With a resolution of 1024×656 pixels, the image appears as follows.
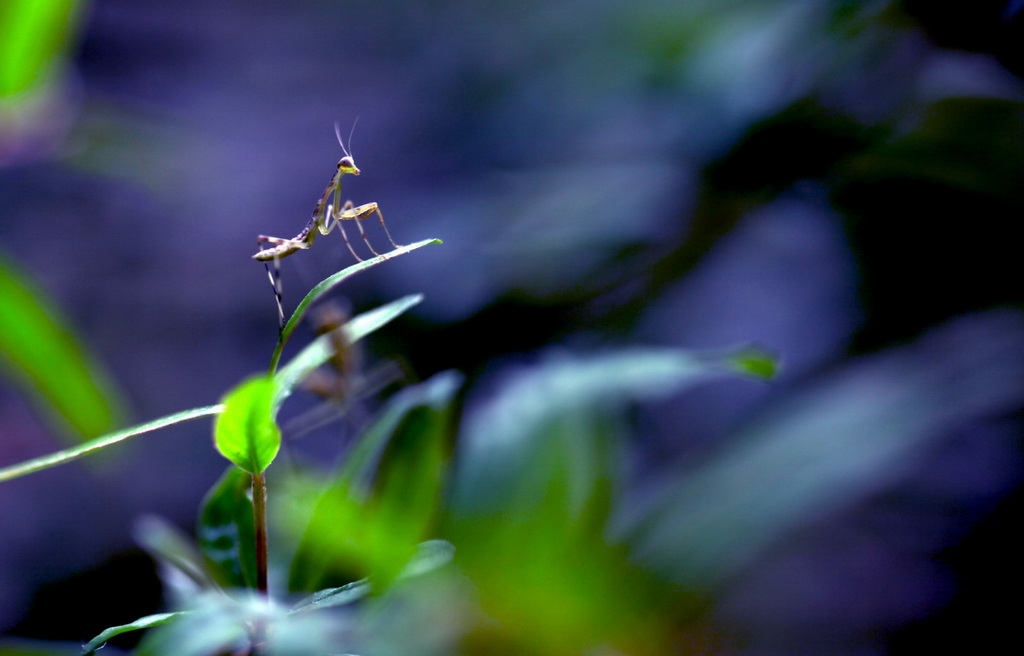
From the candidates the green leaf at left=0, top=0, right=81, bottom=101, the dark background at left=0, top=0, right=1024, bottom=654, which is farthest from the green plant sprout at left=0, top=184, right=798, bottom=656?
the green leaf at left=0, top=0, right=81, bottom=101

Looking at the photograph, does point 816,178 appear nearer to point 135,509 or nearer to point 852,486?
point 852,486

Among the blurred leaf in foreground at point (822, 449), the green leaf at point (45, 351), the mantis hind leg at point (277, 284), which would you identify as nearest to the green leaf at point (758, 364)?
the blurred leaf in foreground at point (822, 449)

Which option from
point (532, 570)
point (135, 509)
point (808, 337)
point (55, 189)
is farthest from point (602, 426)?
point (55, 189)

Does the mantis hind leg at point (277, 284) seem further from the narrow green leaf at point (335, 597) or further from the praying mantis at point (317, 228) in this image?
the narrow green leaf at point (335, 597)

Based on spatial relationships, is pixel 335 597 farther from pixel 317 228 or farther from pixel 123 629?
pixel 317 228

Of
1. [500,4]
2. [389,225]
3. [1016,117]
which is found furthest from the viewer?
[389,225]

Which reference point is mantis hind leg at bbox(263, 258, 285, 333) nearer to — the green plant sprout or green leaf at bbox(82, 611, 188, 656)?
the green plant sprout
